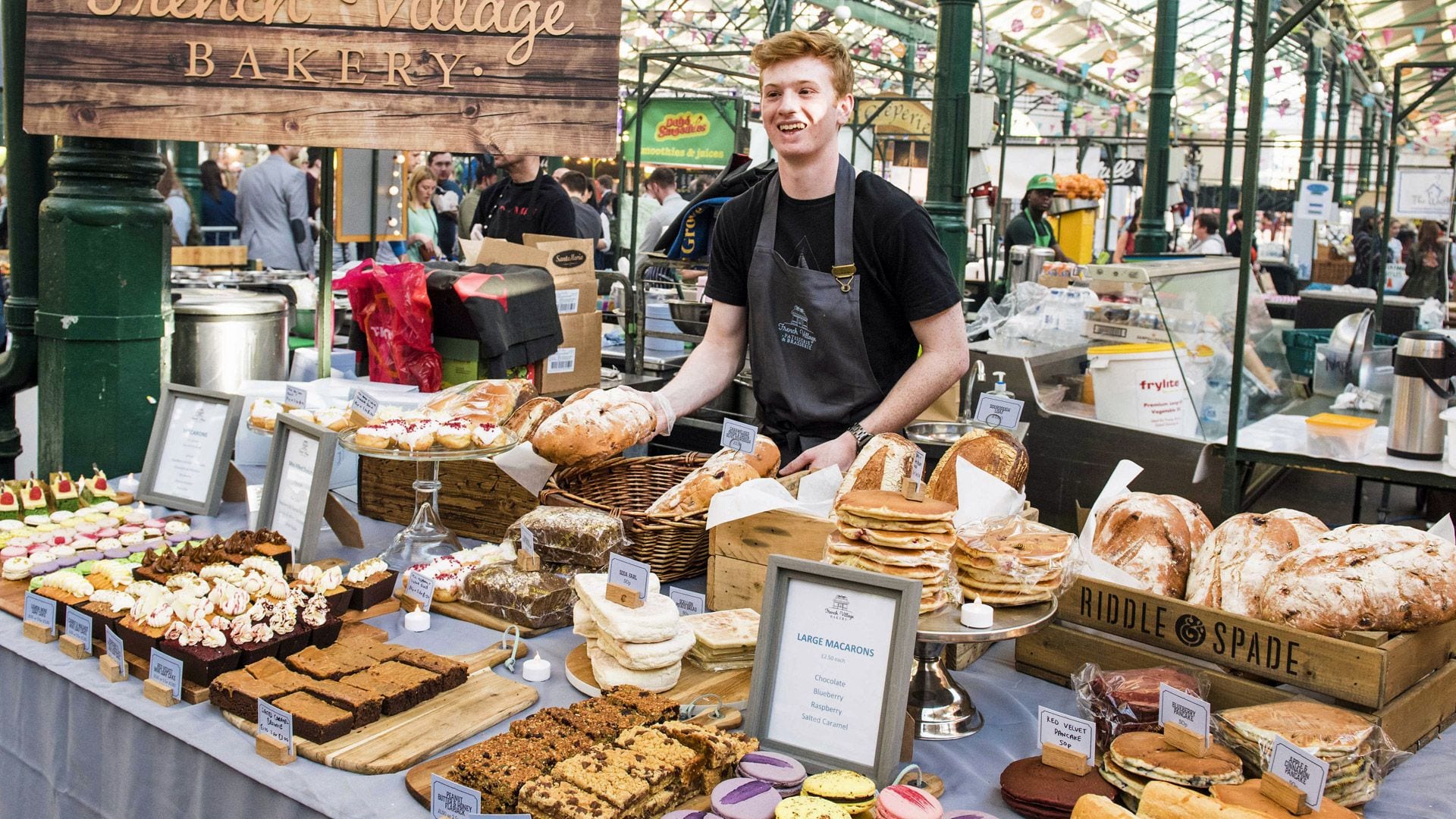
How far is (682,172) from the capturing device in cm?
2733

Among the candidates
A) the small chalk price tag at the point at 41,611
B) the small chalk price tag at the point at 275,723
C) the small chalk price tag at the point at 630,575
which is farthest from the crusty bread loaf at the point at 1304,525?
the small chalk price tag at the point at 41,611

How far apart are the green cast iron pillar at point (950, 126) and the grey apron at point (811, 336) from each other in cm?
440

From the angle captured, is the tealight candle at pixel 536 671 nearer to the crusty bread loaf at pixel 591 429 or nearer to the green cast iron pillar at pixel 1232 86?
the crusty bread loaf at pixel 591 429

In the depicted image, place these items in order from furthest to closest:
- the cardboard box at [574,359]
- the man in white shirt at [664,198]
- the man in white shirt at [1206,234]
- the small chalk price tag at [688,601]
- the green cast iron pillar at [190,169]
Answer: the man in white shirt at [1206,234] < the green cast iron pillar at [190,169] < the man in white shirt at [664,198] < the cardboard box at [574,359] < the small chalk price tag at [688,601]

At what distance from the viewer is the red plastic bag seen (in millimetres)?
3635

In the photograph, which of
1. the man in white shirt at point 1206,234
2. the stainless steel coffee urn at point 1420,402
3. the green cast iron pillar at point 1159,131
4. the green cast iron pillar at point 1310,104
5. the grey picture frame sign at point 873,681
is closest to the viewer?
the grey picture frame sign at point 873,681

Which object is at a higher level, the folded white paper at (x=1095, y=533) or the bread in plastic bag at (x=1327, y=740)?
the folded white paper at (x=1095, y=533)

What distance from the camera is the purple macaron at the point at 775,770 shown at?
5.19ft

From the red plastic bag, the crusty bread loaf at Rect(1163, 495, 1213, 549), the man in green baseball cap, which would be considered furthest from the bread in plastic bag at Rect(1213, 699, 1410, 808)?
the man in green baseball cap

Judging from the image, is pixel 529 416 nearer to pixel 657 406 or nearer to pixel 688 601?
pixel 657 406

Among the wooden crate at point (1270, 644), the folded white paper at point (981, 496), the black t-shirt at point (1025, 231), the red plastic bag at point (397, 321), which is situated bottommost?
the wooden crate at point (1270, 644)

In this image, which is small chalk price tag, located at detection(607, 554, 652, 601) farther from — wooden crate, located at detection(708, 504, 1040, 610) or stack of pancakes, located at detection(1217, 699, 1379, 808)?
stack of pancakes, located at detection(1217, 699, 1379, 808)

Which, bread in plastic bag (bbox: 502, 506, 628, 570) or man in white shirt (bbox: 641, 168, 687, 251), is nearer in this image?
bread in plastic bag (bbox: 502, 506, 628, 570)

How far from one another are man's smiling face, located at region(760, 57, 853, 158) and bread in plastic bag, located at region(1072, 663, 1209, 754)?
1.42 meters
